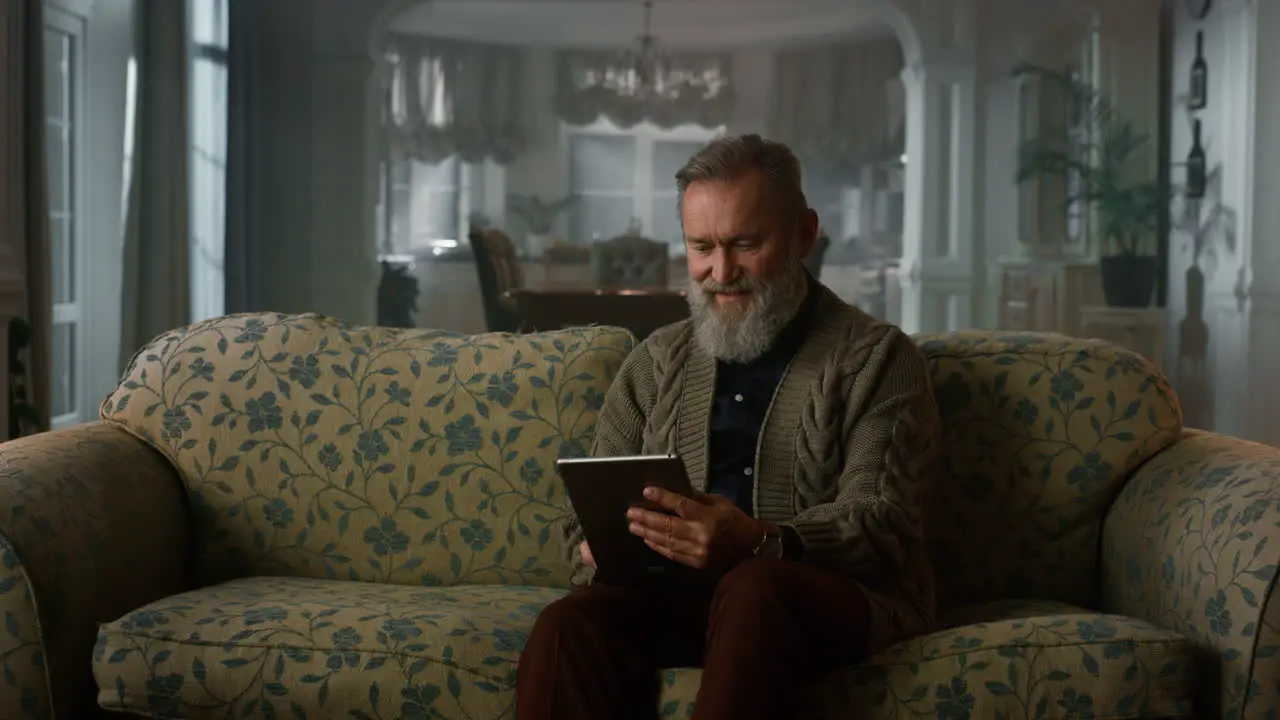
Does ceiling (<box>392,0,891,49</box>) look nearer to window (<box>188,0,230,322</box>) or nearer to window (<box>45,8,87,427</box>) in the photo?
window (<box>188,0,230,322</box>)

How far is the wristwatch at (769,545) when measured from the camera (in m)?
1.93

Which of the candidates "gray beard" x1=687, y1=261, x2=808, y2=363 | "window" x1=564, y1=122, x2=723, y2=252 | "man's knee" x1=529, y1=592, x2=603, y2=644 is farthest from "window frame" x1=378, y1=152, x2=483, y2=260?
"man's knee" x1=529, y1=592, x2=603, y2=644

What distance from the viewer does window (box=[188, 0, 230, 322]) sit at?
17.6 feet

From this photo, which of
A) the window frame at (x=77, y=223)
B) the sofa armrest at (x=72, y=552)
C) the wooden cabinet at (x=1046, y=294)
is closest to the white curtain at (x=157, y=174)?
the window frame at (x=77, y=223)

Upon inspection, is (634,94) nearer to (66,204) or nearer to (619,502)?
(66,204)

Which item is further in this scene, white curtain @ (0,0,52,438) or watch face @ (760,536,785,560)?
white curtain @ (0,0,52,438)

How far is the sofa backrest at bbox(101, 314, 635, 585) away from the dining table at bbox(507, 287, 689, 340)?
2.75m

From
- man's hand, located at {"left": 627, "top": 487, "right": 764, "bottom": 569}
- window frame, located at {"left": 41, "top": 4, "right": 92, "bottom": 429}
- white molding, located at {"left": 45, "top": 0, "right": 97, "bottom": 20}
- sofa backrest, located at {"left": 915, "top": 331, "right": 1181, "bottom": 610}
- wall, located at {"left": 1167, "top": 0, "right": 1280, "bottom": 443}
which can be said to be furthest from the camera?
wall, located at {"left": 1167, "top": 0, "right": 1280, "bottom": 443}

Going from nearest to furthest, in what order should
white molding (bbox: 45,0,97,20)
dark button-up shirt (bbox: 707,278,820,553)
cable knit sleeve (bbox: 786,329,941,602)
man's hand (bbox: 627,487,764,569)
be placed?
man's hand (bbox: 627,487,764,569), cable knit sleeve (bbox: 786,329,941,602), dark button-up shirt (bbox: 707,278,820,553), white molding (bbox: 45,0,97,20)

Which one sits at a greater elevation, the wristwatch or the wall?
the wall

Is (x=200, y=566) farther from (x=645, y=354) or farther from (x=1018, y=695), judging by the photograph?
(x=1018, y=695)

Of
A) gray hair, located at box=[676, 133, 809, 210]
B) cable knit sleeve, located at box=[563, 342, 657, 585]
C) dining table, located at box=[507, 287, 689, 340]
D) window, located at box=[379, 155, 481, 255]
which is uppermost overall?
window, located at box=[379, 155, 481, 255]

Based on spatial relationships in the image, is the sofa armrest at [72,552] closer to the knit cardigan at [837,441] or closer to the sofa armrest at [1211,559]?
the knit cardigan at [837,441]

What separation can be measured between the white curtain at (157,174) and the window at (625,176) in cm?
155
